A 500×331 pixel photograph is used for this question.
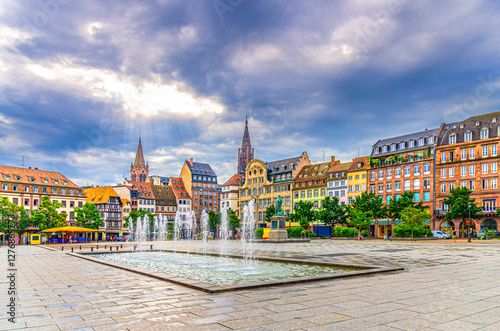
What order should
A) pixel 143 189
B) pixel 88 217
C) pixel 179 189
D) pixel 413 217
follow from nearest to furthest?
pixel 413 217
pixel 88 217
pixel 143 189
pixel 179 189

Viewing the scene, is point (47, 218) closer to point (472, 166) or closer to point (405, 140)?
point (405, 140)

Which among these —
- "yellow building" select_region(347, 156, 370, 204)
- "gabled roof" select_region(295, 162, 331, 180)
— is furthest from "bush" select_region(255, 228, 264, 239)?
"gabled roof" select_region(295, 162, 331, 180)

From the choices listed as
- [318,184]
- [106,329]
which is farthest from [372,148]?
[106,329]

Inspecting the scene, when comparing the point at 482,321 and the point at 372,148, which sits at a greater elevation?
the point at 372,148

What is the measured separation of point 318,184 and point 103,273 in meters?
76.4

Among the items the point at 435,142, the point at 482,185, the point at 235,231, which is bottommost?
the point at 235,231

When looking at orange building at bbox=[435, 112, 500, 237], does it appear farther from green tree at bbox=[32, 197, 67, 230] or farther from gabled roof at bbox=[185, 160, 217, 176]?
gabled roof at bbox=[185, 160, 217, 176]

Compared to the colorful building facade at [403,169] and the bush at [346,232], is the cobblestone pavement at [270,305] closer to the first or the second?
the bush at [346,232]

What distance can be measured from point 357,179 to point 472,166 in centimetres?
2298

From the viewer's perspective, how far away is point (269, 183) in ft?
333

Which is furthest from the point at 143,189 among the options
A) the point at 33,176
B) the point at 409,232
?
the point at 409,232

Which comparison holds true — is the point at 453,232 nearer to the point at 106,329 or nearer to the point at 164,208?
the point at 106,329

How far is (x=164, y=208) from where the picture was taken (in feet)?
385

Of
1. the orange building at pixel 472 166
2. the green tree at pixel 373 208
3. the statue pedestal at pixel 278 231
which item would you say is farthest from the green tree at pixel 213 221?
the statue pedestal at pixel 278 231
